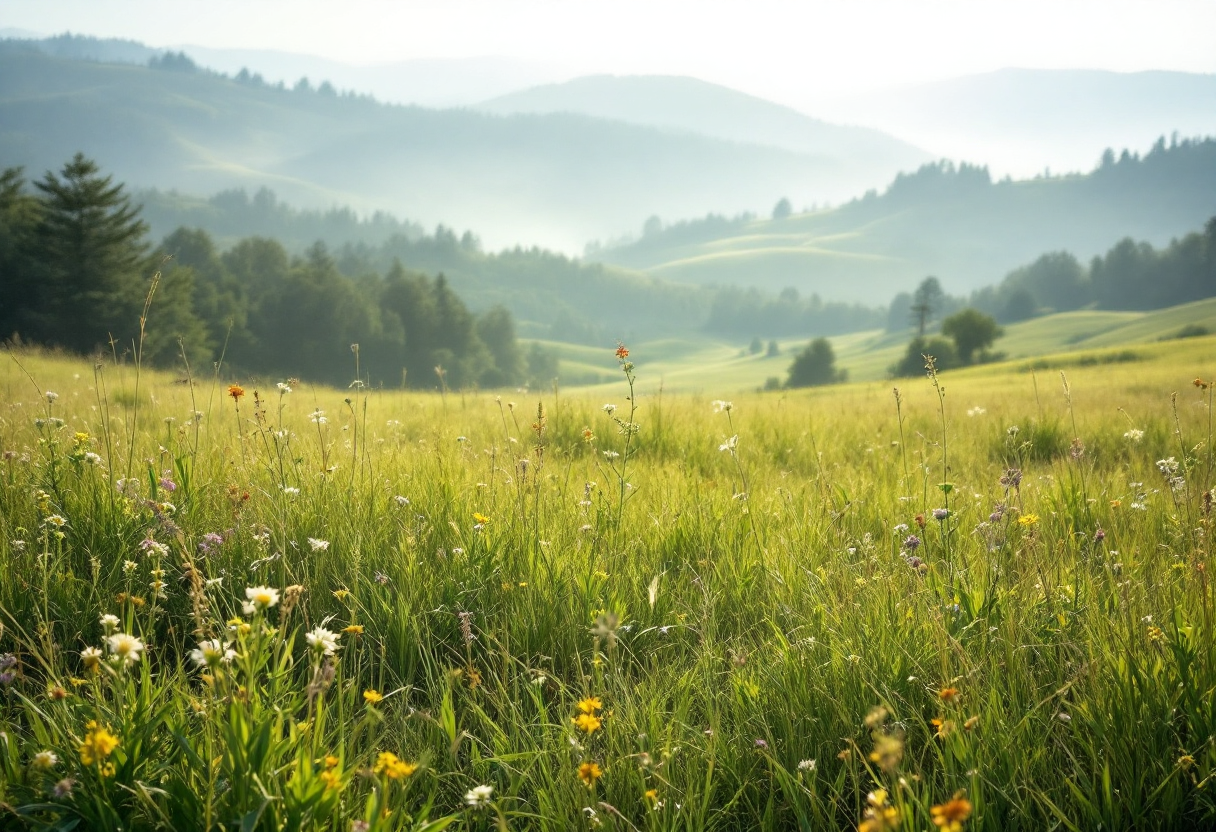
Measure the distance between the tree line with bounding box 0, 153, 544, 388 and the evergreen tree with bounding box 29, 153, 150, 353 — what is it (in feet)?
0.25

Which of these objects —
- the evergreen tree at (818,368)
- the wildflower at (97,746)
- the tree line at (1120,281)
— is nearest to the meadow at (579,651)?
the wildflower at (97,746)

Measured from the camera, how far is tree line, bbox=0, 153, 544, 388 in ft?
149

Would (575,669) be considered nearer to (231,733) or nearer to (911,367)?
(231,733)

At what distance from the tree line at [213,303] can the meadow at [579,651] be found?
16398mm

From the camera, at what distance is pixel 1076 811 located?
1.94m

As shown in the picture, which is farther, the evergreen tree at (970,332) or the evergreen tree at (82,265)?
the evergreen tree at (970,332)

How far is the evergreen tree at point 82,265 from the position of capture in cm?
4522

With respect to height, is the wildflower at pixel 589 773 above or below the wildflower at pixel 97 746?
below

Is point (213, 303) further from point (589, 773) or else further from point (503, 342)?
point (589, 773)

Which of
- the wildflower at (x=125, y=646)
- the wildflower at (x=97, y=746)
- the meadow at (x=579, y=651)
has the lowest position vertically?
the meadow at (x=579, y=651)

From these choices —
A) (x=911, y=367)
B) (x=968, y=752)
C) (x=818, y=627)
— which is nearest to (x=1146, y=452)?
(x=818, y=627)

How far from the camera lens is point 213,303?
207 feet

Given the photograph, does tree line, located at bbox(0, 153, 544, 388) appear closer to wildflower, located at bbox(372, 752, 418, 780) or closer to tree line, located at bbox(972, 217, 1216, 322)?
wildflower, located at bbox(372, 752, 418, 780)

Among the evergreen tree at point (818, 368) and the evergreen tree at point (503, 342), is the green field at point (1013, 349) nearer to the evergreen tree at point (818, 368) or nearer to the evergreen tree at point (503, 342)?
the evergreen tree at point (818, 368)
